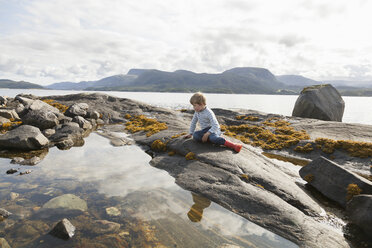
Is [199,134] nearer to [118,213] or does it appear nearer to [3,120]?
[118,213]

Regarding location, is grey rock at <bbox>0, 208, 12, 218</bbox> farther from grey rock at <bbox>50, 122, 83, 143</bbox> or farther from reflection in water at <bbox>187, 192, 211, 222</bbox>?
grey rock at <bbox>50, 122, 83, 143</bbox>

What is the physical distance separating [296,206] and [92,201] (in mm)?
6839

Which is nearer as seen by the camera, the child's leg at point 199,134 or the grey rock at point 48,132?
the child's leg at point 199,134

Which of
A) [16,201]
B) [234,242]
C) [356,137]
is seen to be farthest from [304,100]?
[16,201]

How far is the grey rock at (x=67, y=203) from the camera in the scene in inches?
246

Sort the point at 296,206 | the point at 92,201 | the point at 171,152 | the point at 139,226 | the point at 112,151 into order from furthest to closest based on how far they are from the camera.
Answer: the point at 112,151 < the point at 171,152 < the point at 296,206 < the point at 92,201 < the point at 139,226

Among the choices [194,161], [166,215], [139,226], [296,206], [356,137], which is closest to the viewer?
[139,226]

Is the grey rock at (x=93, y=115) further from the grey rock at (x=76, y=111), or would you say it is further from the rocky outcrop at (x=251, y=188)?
the rocky outcrop at (x=251, y=188)

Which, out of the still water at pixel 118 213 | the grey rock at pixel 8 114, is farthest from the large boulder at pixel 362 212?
the grey rock at pixel 8 114

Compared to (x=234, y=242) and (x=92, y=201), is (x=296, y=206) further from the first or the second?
(x=92, y=201)

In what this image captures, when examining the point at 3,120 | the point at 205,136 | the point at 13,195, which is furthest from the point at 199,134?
the point at 3,120

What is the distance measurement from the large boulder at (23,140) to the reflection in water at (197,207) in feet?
34.6

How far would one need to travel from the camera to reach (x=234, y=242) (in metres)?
5.11

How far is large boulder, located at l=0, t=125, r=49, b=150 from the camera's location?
1195 centimetres
